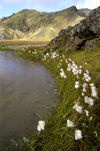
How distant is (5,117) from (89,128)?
9.44 ft

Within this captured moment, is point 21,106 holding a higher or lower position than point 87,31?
lower

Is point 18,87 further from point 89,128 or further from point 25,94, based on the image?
point 89,128

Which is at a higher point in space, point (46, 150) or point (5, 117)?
point (5, 117)

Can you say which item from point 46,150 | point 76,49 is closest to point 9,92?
point 46,150

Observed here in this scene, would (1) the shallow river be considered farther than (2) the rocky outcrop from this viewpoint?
No

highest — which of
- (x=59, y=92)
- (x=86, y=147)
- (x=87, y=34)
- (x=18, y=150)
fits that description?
(x=87, y=34)

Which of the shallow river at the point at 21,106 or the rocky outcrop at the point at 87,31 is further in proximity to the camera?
the rocky outcrop at the point at 87,31

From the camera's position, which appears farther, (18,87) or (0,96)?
(18,87)

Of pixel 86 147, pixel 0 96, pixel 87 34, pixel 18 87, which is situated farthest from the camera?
pixel 87 34

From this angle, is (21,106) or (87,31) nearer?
(21,106)

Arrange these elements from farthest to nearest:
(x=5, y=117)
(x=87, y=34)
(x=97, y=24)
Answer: (x=87, y=34)
(x=97, y=24)
(x=5, y=117)

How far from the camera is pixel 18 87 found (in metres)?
6.23

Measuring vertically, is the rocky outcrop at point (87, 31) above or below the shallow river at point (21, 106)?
above

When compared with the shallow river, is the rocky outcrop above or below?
above
